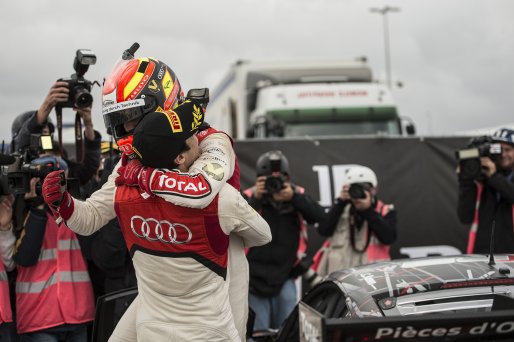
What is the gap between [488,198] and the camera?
19.9 ft

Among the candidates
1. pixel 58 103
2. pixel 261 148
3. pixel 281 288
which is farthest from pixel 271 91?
pixel 58 103

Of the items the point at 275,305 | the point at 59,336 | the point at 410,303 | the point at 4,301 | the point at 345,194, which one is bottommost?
the point at 275,305

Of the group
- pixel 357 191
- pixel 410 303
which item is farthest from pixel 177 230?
pixel 357 191

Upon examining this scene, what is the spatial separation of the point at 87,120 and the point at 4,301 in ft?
4.10

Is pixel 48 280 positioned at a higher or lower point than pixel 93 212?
lower

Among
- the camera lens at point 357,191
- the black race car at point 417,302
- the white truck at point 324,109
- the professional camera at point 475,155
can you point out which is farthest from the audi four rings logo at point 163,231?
the white truck at point 324,109

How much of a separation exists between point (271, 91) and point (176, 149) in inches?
383

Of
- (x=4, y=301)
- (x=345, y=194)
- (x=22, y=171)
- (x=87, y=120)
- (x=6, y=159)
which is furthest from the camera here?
(x=345, y=194)

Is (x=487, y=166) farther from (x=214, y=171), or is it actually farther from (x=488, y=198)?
(x=214, y=171)

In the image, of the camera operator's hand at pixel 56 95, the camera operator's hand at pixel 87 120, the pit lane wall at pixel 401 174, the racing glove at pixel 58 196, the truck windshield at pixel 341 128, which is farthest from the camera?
the truck windshield at pixel 341 128

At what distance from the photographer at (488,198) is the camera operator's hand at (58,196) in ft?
12.3

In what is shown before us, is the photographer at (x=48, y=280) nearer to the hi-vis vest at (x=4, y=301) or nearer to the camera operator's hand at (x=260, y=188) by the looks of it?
the hi-vis vest at (x=4, y=301)

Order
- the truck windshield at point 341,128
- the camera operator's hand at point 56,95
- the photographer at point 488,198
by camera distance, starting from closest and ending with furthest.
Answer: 1. the camera operator's hand at point 56,95
2. the photographer at point 488,198
3. the truck windshield at point 341,128

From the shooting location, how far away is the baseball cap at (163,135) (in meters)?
2.86
